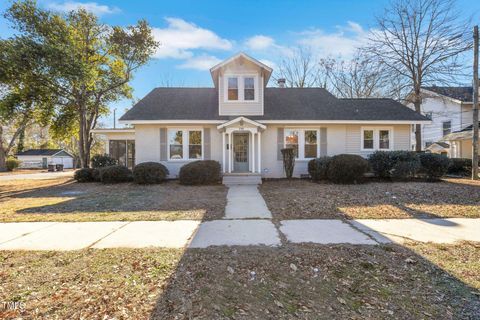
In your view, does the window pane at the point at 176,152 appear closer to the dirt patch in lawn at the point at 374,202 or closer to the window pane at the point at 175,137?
the window pane at the point at 175,137

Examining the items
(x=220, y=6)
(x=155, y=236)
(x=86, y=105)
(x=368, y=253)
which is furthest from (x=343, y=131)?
(x=86, y=105)

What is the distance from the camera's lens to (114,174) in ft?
41.2

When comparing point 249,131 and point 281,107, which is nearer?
point 249,131

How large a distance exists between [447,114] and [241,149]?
73.6ft

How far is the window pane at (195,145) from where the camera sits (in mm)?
13461

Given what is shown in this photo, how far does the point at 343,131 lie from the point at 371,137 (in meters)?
1.64

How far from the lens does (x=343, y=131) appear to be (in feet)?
45.2

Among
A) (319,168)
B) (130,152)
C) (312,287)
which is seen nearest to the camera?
(312,287)

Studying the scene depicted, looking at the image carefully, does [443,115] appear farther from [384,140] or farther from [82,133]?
[82,133]

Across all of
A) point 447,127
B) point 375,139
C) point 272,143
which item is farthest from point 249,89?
point 447,127

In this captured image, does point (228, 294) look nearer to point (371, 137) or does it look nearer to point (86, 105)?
point (371, 137)

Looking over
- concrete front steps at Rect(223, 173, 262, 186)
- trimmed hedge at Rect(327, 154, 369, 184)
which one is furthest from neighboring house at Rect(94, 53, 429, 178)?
trimmed hedge at Rect(327, 154, 369, 184)

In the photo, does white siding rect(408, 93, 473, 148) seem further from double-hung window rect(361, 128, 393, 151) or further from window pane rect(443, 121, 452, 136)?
double-hung window rect(361, 128, 393, 151)

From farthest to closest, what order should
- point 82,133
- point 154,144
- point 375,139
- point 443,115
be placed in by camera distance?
point 443,115, point 82,133, point 375,139, point 154,144
